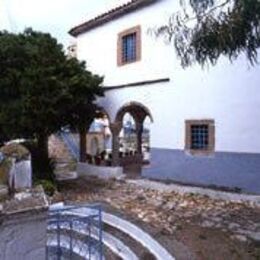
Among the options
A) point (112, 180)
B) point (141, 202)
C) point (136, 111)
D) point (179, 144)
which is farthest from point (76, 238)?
point (136, 111)

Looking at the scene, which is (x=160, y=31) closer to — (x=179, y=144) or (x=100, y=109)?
(x=179, y=144)

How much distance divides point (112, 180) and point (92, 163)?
8.46 feet

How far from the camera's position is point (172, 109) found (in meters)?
15.8

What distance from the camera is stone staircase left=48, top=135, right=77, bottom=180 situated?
18945 millimetres

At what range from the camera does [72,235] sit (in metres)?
4.54

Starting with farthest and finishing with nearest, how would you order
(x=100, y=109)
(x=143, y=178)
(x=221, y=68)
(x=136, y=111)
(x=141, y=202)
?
(x=136, y=111) → (x=100, y=109) → (x=143, y=178) → (x=221, y=68) → (x=141, y=202)

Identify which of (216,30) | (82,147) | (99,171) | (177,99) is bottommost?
(99,171)

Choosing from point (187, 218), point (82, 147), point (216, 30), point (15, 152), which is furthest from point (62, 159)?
point (15, 152)

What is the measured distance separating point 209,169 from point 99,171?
520 cm

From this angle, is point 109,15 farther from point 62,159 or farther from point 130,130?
point 130,130

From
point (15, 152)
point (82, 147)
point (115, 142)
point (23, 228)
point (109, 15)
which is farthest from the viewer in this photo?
point (82, 147)

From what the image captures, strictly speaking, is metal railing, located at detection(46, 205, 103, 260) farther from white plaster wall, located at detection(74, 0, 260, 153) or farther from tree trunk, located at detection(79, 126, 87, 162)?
tree trunk, located at detection(79, 126, 87, 162)

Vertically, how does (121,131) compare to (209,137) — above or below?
above

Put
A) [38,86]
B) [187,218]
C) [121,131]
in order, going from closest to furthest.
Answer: [187,218]
[38,86]
[121,131]
